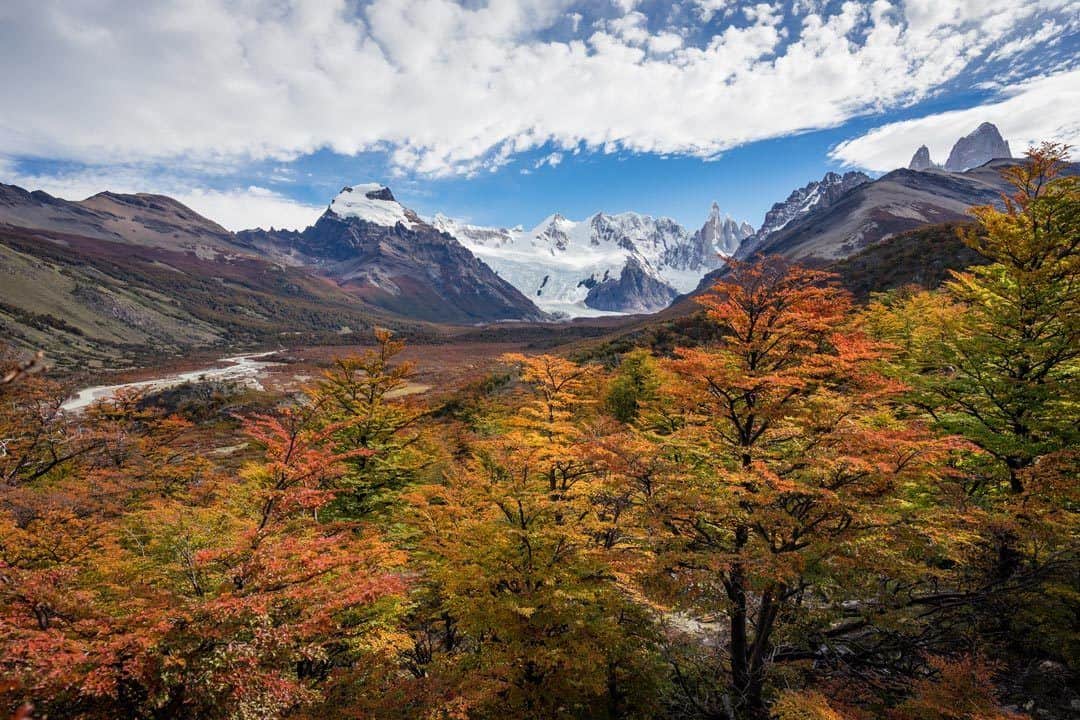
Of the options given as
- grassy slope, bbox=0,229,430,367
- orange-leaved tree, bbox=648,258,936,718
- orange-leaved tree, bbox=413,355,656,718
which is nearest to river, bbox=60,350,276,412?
grassy slope, bbox=0,229,430,367

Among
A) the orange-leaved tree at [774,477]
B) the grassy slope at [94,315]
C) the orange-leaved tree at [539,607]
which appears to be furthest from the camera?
the grassy slope at [94,315]

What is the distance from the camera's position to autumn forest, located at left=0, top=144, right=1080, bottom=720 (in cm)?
770

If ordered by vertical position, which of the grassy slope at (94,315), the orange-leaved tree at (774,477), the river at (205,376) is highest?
the grassy slope at (94,315)

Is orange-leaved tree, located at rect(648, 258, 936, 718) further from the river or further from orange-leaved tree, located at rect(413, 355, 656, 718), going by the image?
the river

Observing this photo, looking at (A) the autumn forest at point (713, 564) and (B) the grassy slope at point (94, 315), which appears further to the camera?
(B) the grassy slope at point (94, 315)

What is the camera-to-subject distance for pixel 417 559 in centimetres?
1414

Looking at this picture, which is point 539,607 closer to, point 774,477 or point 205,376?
point 774,477

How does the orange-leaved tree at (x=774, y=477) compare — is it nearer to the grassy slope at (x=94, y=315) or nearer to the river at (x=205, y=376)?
the river at (x=205, y=376)

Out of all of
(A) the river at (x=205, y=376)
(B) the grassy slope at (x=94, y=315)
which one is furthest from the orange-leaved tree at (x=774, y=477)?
(B) the grassy slope at (x=94, y=315)

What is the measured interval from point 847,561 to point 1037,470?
4.25 m

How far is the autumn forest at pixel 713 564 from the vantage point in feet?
25.2

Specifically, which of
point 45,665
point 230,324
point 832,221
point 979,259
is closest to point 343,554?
point 45,665

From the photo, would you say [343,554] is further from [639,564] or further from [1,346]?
[1,346]

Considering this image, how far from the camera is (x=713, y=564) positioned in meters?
8.51
